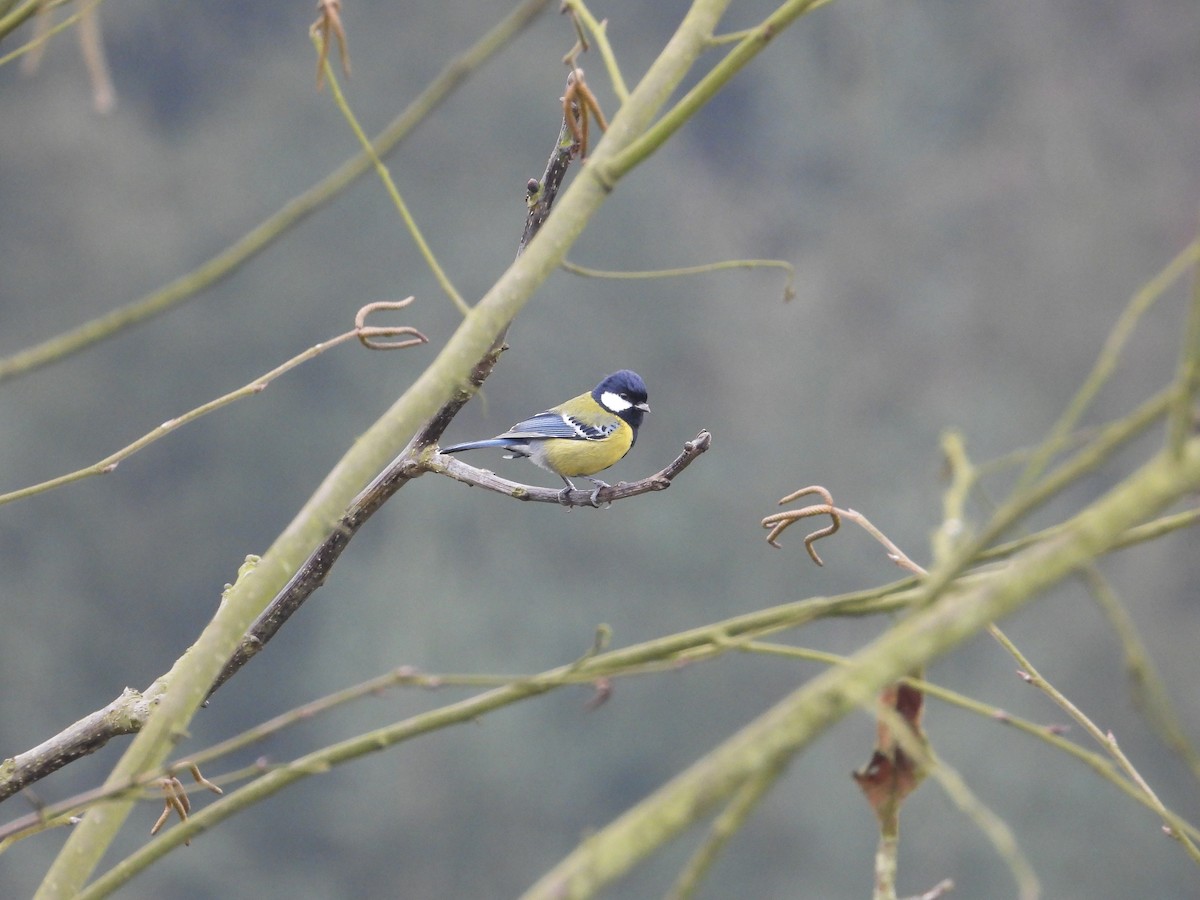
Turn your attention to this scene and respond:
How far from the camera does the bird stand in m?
2.41

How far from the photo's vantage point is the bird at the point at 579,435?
2.41 m

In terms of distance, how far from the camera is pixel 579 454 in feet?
7.88

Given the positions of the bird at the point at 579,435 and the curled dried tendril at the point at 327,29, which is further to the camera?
the bird at the point at 579,435

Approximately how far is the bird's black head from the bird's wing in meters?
0.08

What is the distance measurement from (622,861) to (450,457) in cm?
91

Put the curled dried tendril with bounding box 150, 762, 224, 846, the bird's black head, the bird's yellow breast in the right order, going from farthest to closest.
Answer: the bird's black head < the bird's yellow breast < the curled dried tendril with bounding box 150, 762, 224, 846

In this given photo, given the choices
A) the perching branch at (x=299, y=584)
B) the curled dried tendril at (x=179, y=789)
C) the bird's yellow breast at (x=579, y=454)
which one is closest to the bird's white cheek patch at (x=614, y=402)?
the bird's yellow breast at (x=579, y=454)

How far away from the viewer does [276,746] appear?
7215 millimetres

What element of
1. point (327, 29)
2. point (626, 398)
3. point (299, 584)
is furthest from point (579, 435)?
point (327, 29)

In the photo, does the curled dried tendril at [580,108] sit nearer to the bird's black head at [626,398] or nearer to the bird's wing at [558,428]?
the bird's wing at [558,428]

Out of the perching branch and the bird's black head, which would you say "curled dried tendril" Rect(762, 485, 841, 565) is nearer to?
the perching branch

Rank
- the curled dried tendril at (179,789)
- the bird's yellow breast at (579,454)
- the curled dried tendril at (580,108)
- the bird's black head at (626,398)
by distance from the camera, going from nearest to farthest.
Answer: the curled dried tendril at (179,789) < the curled dried tendril at (580,108) < the bird's yellow breast at (579,454) < the bird's black head at (626,398)

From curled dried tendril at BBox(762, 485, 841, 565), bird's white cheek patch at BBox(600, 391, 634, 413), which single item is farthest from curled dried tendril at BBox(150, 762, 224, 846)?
bird's white cheek patch at BBox(600, 391, 634, 413)

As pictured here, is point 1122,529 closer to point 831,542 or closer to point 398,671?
point 398,671
